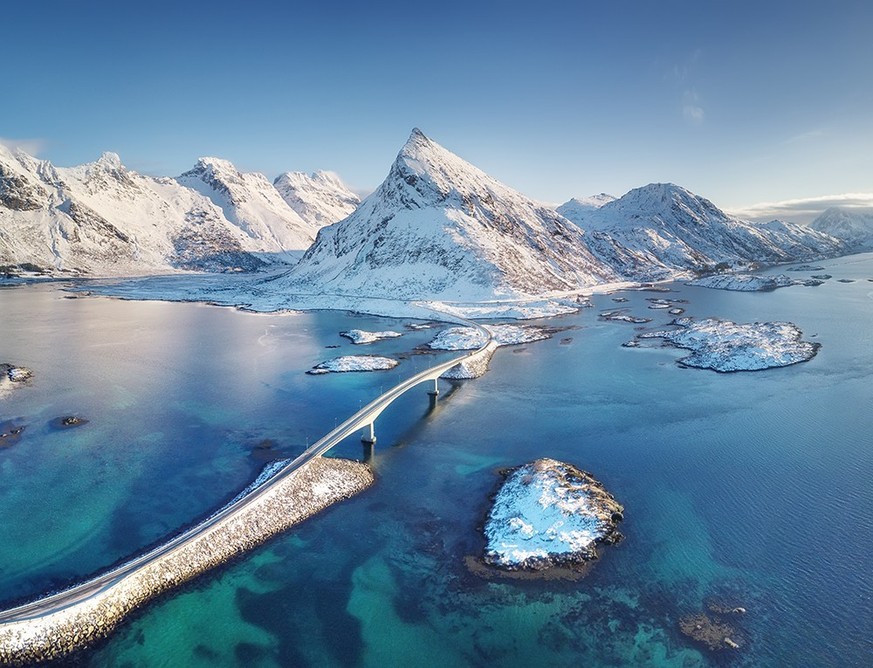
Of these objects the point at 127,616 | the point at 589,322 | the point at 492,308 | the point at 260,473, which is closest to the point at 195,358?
the point at 260,473

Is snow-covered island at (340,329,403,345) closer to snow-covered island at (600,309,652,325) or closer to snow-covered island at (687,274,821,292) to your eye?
snow-covered island at (600,309,652,325)

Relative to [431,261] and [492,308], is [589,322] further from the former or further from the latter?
[431,261]

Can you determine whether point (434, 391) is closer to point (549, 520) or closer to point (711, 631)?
point (549, 520)

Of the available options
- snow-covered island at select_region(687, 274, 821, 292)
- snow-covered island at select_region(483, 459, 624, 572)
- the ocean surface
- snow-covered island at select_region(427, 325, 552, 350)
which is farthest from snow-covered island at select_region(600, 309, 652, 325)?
snow-covered island at select_region(483, 459, 624, 572)

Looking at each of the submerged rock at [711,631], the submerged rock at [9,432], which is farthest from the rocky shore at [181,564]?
the submerged rock at [9,432]

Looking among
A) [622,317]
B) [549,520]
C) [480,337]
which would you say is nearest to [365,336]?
[480,337]
